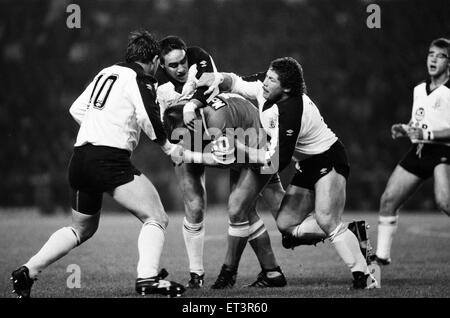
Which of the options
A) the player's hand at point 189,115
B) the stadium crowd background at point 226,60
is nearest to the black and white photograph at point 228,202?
the player's hand at point 189,115

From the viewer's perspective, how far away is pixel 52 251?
5.38 metres

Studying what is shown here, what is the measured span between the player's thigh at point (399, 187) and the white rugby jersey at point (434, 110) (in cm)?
46

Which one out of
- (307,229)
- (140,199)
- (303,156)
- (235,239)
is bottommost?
(235,239)

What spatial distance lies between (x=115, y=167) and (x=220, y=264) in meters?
2.59

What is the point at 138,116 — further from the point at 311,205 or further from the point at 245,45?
the point at 245,45

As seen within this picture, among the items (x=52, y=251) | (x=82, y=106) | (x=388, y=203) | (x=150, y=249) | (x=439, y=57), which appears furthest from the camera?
(x=388, y=203)

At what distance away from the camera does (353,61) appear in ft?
54.8

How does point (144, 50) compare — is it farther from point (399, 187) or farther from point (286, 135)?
point (399, 187)

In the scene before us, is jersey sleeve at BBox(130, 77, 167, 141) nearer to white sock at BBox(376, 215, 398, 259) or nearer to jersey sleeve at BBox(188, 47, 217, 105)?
jersey sleeve at BBox(188, 47, 217, 105)

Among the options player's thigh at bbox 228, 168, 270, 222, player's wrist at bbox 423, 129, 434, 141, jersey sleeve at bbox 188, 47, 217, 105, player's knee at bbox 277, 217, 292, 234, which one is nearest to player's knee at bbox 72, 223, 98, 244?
player's thigh at bbox 228, 168, 270, 222

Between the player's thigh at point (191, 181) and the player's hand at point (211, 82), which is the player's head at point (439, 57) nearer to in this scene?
the player's hand at point (211, 82)

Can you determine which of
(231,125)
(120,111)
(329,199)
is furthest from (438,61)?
(120,111)

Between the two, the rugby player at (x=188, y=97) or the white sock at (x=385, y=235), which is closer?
the rugby player at (x=188, y=97)

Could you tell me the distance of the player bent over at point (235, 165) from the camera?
598cm
